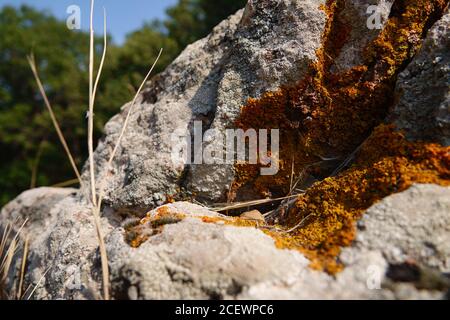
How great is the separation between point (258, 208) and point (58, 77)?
16.7m

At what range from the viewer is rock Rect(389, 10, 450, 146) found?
1.82 meters

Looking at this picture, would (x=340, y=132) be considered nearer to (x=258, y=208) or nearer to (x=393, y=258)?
(x=258, y=208)

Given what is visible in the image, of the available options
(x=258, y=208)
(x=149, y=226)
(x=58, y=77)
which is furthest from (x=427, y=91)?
(x=58, y=77)

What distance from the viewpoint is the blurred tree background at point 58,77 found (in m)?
10.0

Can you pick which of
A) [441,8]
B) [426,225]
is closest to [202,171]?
[426,225]

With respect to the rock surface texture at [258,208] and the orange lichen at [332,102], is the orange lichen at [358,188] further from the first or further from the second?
the orange lichen at [332,102]

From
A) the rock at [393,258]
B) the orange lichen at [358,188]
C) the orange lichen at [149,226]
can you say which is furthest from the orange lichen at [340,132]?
the orange lichen at [149,226]

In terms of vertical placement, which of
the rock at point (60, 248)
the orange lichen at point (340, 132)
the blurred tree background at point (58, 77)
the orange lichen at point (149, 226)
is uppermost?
the blurred tree background at point (58, 77)

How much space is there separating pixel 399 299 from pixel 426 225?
367 millimetres

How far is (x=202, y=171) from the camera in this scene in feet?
8.07

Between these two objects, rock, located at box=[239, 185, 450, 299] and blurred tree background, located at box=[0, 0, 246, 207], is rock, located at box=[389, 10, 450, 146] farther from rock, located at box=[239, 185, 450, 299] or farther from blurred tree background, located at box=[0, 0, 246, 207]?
blurred tree background, located at box=[0, 0, 246, 207]

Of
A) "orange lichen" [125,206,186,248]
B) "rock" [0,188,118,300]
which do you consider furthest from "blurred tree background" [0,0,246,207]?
"orange lichen" [125,206,186,248]

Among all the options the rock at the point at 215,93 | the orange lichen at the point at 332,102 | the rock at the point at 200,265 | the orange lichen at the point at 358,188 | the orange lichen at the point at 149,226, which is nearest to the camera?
the rock at the point at 200,265

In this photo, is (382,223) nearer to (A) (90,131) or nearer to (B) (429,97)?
(B) (429,97)
